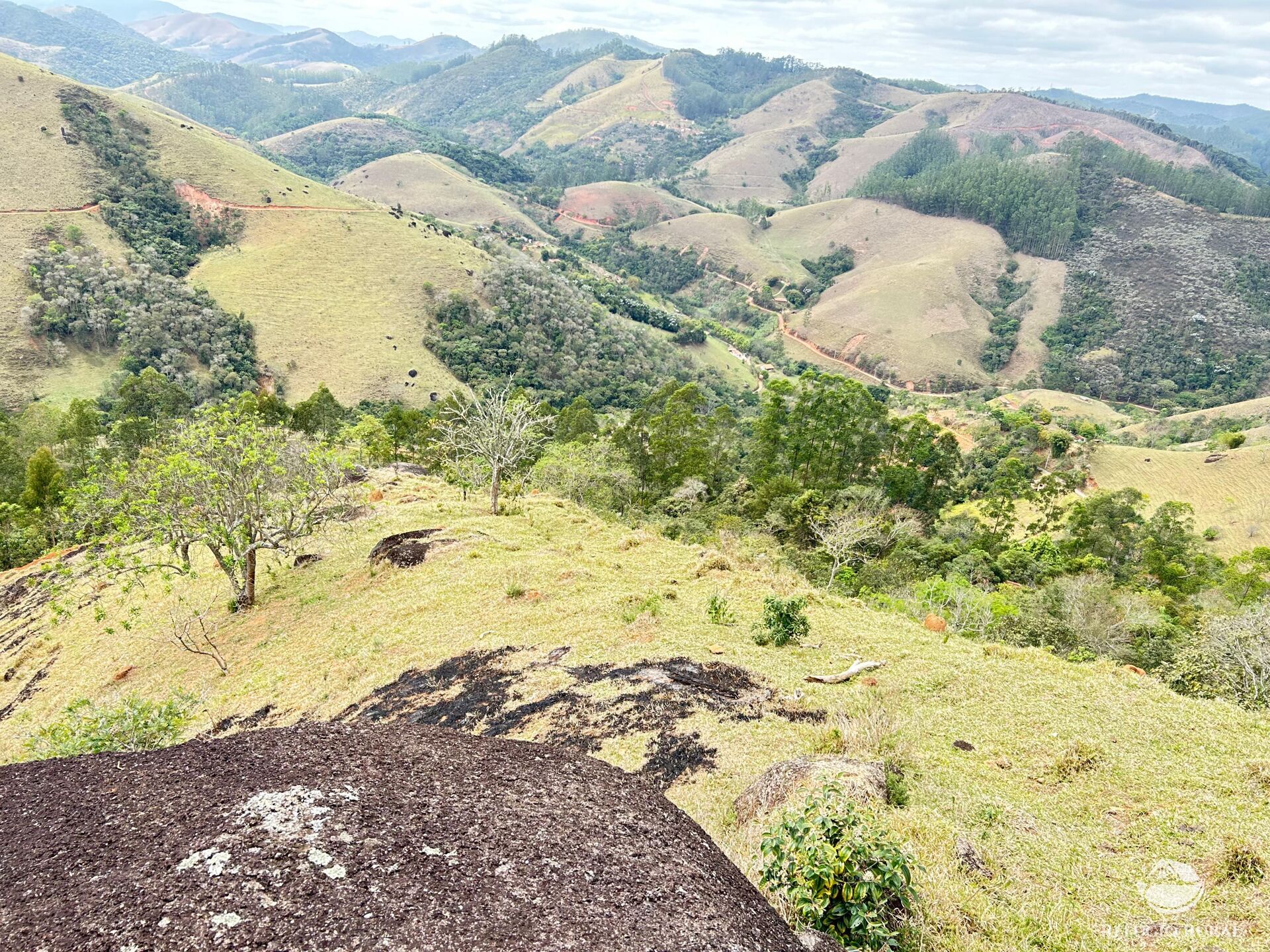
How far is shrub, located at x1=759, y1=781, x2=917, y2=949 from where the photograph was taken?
6.62 metres

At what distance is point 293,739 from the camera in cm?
823

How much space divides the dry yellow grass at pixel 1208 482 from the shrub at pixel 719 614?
214 ft

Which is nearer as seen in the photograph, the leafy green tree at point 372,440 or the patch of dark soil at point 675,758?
the patch of dark soil at point 675,758

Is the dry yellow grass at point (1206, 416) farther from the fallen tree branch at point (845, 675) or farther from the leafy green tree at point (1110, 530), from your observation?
the fallen tree branch at point (845, 675)

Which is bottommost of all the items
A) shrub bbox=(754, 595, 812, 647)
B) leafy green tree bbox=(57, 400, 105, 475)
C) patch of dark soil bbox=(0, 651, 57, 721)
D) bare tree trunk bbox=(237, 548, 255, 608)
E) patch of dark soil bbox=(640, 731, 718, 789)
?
leafy green tree bbox=(57, 400, 105, 475)

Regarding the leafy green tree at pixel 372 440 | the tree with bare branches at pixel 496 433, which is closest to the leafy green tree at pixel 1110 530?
the tree with bare branches at pixel 496 433

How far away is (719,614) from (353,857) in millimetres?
13720

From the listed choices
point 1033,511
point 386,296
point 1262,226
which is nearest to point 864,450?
point 1033,511

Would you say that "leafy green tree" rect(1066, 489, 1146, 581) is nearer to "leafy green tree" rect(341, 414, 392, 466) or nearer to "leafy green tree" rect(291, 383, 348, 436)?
"leafy green tree" rect(341, 414, 392, 466)

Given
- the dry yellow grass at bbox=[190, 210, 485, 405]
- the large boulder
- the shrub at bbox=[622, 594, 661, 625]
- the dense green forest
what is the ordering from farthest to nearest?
1. the dense green forest
2. the dry yellow grass at bbox=[190, 210, 485, 405]
3. the shrub at bbox=[622, 594, 661, 625]
4. the large boulder

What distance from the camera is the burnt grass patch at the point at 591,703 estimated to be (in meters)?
12.6

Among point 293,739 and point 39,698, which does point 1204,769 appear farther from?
point 39,698

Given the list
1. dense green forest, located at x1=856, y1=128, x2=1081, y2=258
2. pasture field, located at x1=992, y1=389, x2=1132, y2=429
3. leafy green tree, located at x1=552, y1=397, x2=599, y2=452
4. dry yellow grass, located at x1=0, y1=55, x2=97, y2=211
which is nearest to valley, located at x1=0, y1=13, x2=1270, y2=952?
leafy green tree, located at x1=552, y1=397, x2=599, y2=452

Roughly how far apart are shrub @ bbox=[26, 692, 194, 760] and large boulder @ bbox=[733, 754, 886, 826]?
35.1 feet
